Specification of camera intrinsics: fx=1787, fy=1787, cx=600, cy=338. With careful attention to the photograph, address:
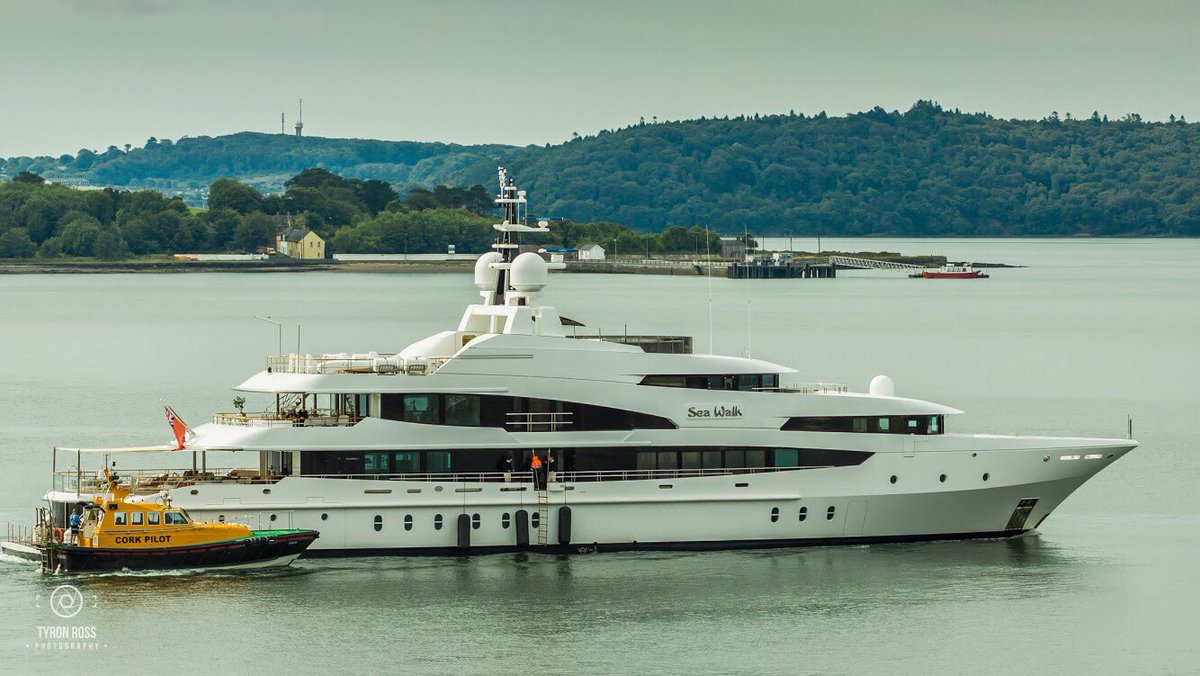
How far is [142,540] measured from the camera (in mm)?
27281

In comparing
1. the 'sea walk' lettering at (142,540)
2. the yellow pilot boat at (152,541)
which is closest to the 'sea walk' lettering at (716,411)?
the yellow pilot boat at (152,541)

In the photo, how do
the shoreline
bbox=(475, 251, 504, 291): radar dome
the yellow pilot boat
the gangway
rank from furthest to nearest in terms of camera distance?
the gangway → the shoreline → bbox=(475, 251, 504, 291): radar dome → the yellow pilot boat

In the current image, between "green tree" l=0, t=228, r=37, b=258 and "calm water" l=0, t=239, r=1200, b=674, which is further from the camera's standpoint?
"green tree" l=0, t=228, r=37, b=258

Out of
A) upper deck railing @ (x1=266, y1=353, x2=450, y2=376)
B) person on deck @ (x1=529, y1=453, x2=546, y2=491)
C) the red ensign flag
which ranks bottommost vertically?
person on deck @ (x1=529, y1=453, x2=546, y2=491)

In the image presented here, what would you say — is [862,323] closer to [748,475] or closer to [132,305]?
[132,305]

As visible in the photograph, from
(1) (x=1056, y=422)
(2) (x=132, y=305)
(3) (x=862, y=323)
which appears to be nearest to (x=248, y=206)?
(2) (x=132, y=305)

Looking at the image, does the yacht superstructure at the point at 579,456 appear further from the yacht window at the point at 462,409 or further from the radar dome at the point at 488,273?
the radar dome at the point at 488,273

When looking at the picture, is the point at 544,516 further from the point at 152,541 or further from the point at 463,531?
the point at 152,541

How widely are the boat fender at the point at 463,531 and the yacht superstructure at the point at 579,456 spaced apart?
0.07 feet

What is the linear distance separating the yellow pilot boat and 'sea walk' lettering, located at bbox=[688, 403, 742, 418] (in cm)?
645

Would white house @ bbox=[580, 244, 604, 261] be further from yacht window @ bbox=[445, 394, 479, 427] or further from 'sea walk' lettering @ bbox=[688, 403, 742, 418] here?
yacht window @ bbox=[445, 394, 479, 427]

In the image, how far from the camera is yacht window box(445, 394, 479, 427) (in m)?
28.8

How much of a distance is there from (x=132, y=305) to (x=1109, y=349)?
64.5m

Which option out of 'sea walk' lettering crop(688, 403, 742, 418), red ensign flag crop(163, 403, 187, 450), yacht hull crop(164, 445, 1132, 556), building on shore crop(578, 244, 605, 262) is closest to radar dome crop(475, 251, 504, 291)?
yacht hull crop(164, 445, 1132, 556)
